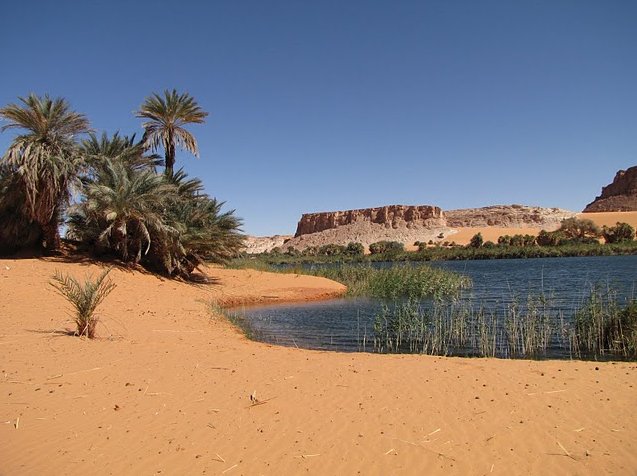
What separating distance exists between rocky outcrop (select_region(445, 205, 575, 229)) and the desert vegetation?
107 m

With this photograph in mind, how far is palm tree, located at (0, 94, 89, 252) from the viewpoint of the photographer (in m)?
16.4

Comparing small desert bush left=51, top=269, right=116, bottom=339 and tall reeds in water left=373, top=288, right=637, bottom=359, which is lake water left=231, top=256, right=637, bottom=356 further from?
small desert bush left=51, top=269, right=116, bottom=339

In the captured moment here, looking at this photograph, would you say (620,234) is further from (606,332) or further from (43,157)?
(43,157)

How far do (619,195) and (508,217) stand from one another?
1509 inches

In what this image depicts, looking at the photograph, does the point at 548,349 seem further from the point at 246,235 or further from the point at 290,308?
the point at 246,235

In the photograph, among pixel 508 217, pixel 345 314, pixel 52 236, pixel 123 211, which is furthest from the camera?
pixel 508 217

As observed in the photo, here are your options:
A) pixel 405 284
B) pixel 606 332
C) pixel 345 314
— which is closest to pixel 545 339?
pixel 606 332

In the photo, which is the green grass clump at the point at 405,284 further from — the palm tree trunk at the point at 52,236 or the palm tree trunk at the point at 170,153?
the palm tree trunk at the point at 52,236

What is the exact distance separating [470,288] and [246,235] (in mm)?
10749

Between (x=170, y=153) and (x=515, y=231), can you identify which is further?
(x=515, y=231)

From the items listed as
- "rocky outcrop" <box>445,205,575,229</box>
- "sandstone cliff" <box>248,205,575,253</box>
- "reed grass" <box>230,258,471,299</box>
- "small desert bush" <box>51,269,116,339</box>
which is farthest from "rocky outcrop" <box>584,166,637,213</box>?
"small desert bush" <box>51,269,116,339</box>

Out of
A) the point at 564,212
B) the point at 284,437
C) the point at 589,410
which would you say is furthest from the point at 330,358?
the point at 564,212

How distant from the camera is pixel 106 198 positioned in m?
17.2

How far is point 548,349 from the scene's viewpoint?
32.4 feet
